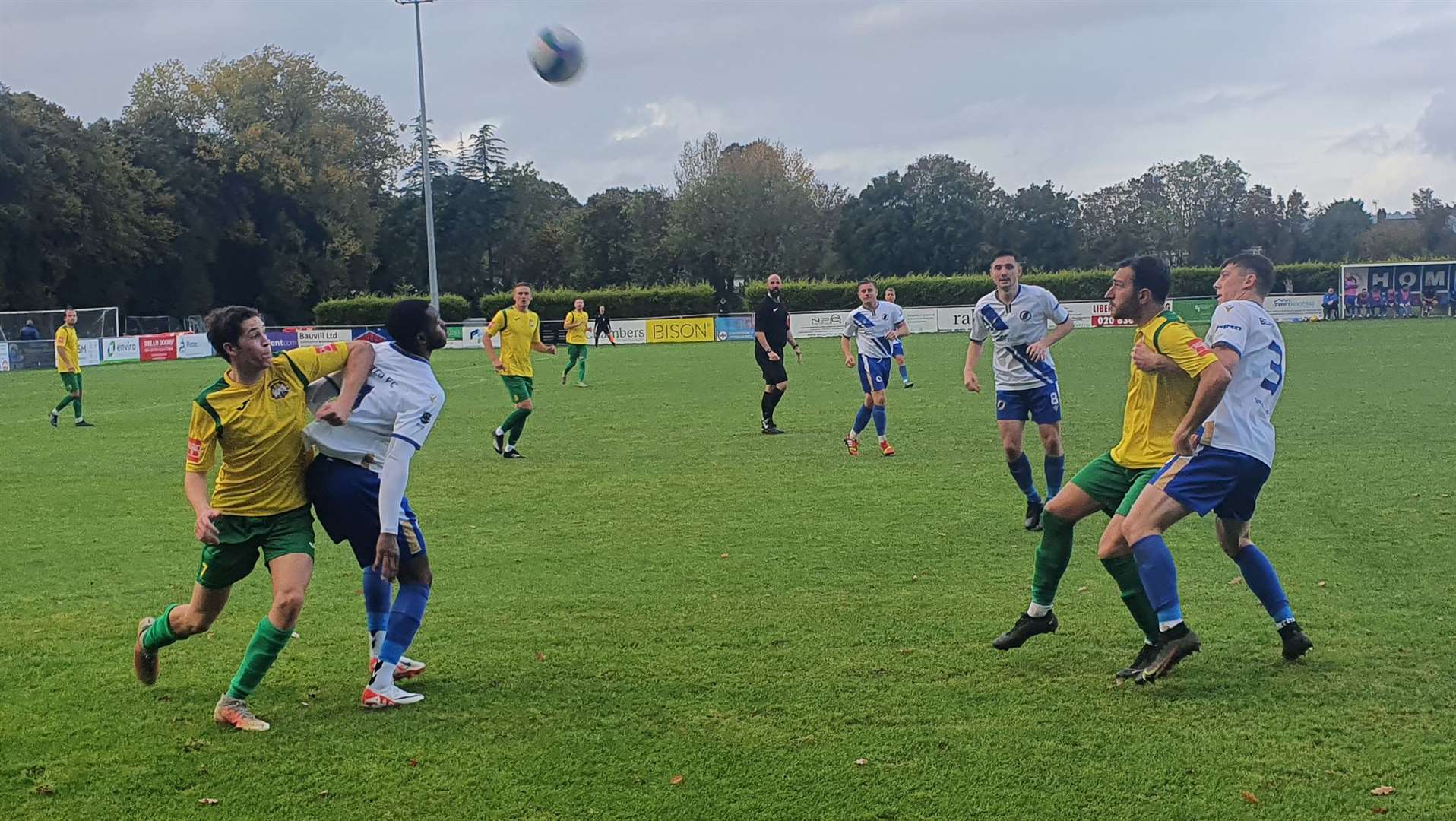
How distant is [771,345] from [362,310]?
45100 millimetres

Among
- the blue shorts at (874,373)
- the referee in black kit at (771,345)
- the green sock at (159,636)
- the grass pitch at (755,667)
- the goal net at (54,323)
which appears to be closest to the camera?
the grass pitch at (755,667)

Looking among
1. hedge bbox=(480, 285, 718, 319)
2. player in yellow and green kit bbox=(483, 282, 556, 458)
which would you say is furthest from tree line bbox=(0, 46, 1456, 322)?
player in yellow and green kit bbox=(483, 282, 556, 458)

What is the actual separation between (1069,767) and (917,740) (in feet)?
1.97

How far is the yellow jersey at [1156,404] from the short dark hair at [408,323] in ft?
10.7

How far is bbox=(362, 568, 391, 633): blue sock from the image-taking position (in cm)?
548

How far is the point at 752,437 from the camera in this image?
15.0m

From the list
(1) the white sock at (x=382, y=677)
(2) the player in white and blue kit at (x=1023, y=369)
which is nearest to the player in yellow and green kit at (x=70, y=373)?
(2) the player in white and blue kit at (x=1023, y=369)

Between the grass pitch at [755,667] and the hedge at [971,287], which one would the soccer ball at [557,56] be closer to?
the grass pitch at [755,667]

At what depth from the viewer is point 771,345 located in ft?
51.1

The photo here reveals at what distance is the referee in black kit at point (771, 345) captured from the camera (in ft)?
50.4

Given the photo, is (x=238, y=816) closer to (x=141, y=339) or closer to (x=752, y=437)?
(x=752, y=437)

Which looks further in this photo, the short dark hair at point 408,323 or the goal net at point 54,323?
the goal net at point 54,323

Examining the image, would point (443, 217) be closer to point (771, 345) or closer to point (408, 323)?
point (771, 345)

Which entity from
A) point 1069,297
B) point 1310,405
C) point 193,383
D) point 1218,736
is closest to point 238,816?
point 1218,736
